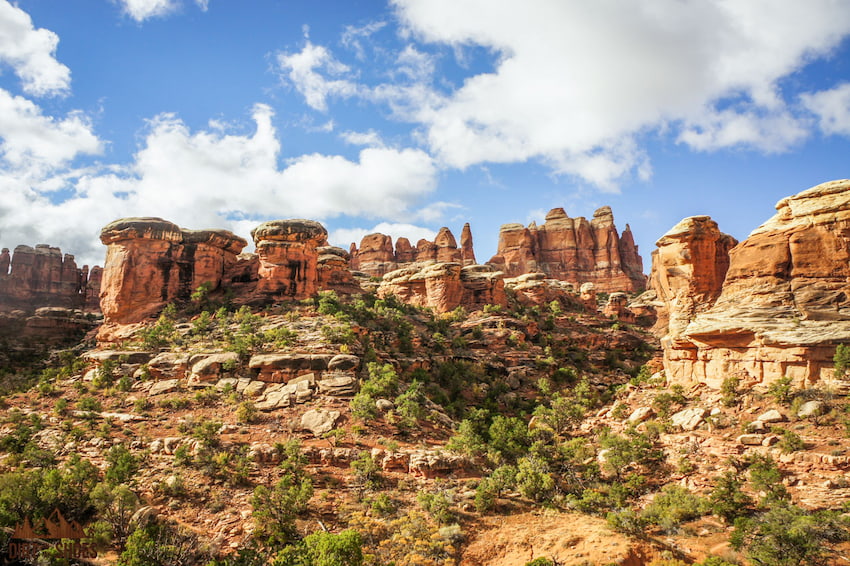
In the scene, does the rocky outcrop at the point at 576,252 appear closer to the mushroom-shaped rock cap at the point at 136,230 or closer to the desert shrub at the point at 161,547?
the mushroom-shaped rock cap at the point at 136,230

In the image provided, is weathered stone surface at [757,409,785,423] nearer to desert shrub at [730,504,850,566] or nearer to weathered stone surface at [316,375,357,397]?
desert shrub at [730,504,850,566]

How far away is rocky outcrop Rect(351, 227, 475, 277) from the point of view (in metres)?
102

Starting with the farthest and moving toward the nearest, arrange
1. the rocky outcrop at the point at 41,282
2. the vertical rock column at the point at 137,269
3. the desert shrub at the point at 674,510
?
the rocky outcrop at the point at 41,282 → the vertical rock column at the point at 137,269 → the desert shrub at the point at 674,510

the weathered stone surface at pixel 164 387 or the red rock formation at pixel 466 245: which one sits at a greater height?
the red rock formation at pixel 466 245

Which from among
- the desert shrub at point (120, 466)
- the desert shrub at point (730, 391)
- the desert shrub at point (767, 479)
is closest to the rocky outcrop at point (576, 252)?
the desert shrub at point (730, 391)

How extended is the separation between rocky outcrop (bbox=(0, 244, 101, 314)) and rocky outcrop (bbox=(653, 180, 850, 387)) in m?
82.0

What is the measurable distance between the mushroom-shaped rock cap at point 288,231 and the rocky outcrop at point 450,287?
45.8ft

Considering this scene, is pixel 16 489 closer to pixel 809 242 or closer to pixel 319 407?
pixel 319 407

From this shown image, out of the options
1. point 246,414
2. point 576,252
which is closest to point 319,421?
point 246,414

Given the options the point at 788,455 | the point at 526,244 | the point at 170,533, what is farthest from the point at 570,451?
the point at 526,244

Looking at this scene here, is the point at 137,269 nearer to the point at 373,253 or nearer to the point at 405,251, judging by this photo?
the point at 373,253

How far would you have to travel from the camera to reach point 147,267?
41.3 meters

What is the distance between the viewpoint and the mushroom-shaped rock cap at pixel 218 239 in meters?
44.3

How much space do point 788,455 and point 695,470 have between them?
4138mm
